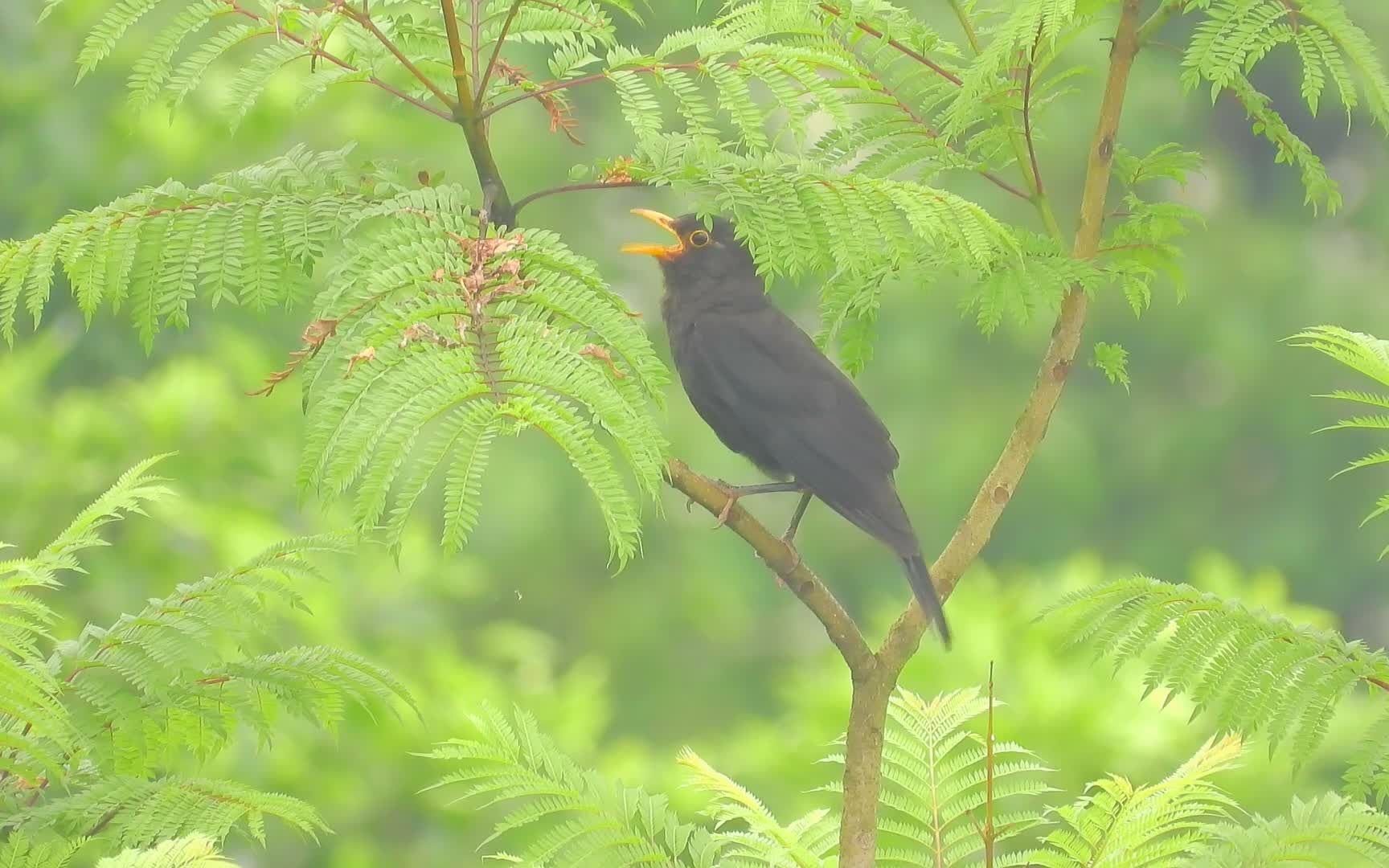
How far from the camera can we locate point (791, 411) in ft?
10.8

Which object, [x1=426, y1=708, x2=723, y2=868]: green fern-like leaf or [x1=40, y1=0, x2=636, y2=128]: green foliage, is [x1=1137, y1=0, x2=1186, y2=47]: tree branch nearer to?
[x1=40, y1=0, x2=636, y2=128]: green foliage

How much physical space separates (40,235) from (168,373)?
500 cm

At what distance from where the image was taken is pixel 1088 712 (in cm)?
456

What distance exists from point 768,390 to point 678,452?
826cm

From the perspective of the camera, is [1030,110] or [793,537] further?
[793,537]

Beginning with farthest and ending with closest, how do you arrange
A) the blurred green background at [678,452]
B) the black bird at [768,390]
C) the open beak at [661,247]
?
the blurred green background at [678,452] → the open beak at [661,247] → the black bird at [768,390]

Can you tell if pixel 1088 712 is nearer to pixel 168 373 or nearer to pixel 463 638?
pixel 168 373

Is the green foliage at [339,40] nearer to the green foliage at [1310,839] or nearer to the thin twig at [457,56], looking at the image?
the thin twig at [457,56]

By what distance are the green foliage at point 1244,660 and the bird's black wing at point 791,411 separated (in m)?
0.95

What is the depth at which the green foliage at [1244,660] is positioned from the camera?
1.88 m

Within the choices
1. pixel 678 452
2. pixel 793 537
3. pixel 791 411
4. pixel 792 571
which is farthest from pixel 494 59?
pixel 678 452

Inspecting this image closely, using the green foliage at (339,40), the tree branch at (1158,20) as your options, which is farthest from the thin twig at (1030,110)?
the green foliage at (339,40)

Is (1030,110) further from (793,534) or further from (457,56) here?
(793,534)

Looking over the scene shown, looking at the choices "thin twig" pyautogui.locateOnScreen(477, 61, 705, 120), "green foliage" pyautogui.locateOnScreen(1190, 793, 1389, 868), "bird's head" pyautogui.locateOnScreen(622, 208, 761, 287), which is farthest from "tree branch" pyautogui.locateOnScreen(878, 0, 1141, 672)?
"bird's head" pyautogui.locateOnScreen(622, 208, 761, 287)
